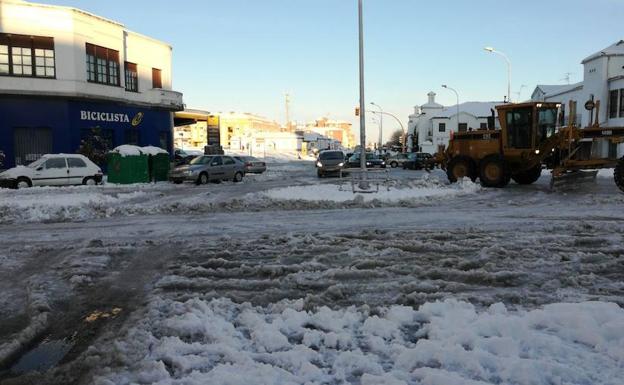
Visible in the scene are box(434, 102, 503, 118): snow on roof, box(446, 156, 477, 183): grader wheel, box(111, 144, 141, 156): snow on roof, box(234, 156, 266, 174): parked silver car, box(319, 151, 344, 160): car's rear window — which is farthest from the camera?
box(434, 102, 503, 118): snow on roof

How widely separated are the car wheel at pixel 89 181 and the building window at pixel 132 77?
13388 mm

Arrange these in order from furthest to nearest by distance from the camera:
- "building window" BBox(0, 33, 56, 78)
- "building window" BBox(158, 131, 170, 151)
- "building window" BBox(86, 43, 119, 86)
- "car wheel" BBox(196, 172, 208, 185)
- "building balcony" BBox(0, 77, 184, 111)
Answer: "building window" BBox(158, 131, 170, 151) → "building window" BBox(86, 43, 119, 86) → "building window" BBox(0, 33, 56, 78) → "building balcony" BBox(0, 77, 184, 111) → "car wheel" BBox(196, 172, 208, 185)

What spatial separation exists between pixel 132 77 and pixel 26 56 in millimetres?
8166

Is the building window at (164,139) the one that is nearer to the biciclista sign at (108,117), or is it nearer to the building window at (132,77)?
the biciclista sign at (108,117)

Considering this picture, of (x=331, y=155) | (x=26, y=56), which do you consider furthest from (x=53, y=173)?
(x=331, y=155)

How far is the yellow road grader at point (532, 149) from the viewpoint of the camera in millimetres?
18297

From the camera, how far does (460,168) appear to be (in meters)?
22.7

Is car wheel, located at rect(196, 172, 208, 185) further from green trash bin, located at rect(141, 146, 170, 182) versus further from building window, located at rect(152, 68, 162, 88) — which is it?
building window, located at rect(152, 68, 162, 88)

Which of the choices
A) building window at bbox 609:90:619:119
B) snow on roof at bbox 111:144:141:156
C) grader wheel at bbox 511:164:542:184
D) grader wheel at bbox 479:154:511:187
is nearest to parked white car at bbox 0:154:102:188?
snow on roof at bbox 111:144:141:156

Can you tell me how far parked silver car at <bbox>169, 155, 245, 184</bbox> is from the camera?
2605 cm

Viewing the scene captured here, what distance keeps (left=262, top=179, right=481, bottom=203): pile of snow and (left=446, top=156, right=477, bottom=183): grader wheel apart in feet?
6.35

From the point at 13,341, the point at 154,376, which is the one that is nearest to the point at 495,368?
the point at 154,376

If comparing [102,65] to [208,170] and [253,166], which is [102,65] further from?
[208,170]

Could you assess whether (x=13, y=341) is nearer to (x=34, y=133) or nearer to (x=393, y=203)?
(x=393, y=203)
